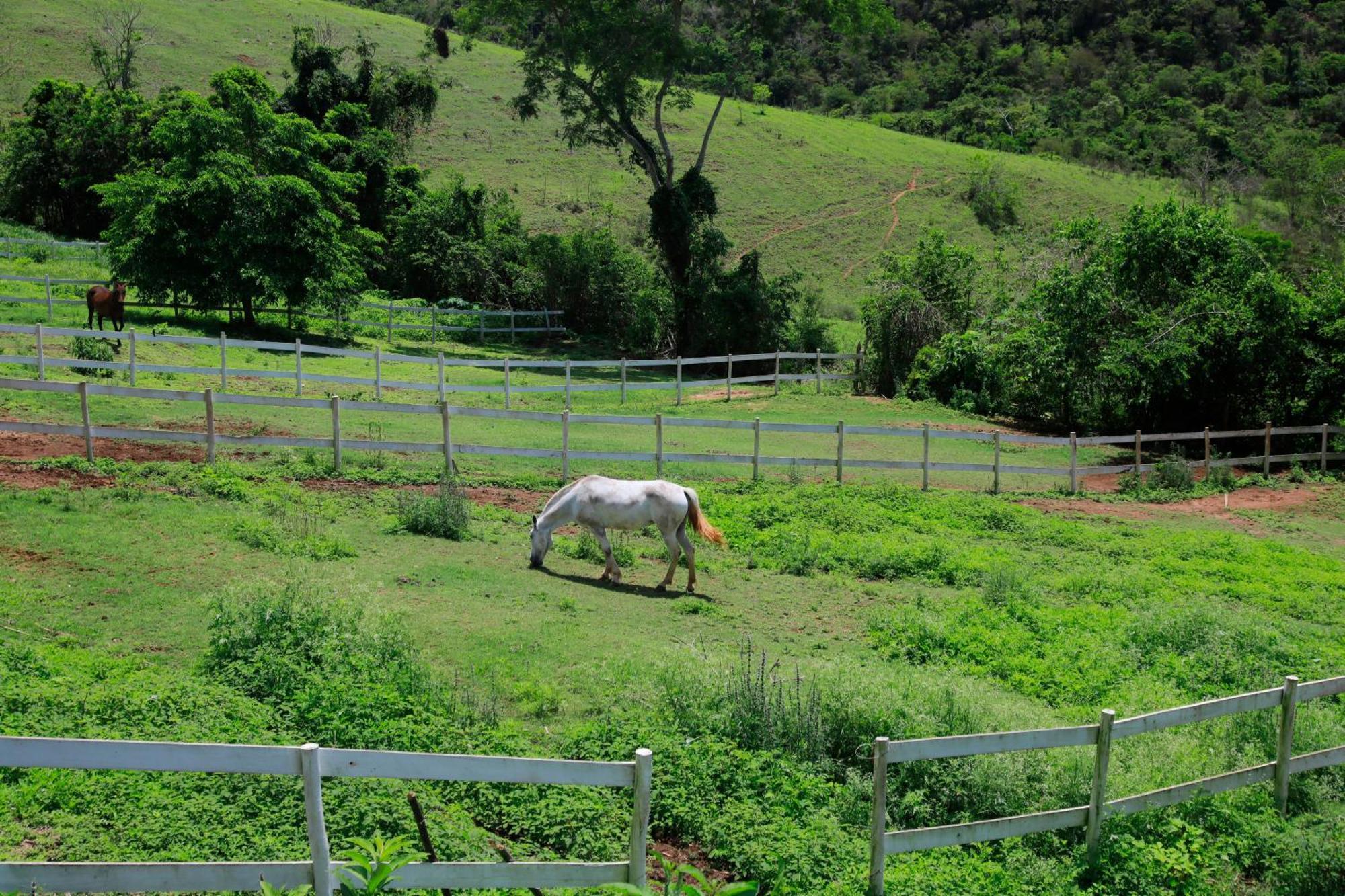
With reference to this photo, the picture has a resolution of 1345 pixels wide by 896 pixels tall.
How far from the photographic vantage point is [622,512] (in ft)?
45.3

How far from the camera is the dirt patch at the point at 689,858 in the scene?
6922 millimetres

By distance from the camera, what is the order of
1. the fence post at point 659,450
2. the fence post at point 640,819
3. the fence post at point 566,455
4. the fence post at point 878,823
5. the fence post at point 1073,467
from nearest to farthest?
the fence post at point 640,819 < the fence post at point 878,823 < the fence post at point 566,455 < the fence post at point 659,450 < the fence post at point 1073,467

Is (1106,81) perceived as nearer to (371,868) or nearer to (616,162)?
(616,162)

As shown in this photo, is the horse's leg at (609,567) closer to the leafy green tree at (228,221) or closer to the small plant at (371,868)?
the small plant at (371,868)

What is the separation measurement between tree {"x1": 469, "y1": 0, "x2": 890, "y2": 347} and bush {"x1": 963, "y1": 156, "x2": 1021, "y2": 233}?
2463 cm

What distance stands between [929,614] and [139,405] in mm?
14118

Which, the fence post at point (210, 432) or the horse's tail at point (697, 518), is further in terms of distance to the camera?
the fence post at point (210, 432)

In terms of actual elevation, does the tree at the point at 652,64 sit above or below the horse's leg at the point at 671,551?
above

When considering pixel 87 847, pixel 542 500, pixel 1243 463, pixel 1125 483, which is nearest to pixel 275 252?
pixel 542 500

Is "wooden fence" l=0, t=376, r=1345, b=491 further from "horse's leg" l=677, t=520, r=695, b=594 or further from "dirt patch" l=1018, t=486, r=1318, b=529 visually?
"horse's leg" l=677, t=520, r=695, b=594

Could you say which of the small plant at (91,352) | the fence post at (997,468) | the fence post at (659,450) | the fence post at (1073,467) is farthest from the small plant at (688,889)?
the small plant at (91,352)

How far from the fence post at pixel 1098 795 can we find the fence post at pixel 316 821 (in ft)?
15.8

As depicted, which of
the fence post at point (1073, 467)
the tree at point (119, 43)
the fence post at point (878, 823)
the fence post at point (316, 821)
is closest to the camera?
the fence post at point (316, 821)

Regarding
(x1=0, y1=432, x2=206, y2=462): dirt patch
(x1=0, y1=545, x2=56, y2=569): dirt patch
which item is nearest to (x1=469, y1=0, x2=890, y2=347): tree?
(x1=0, y1=432, x2=206, y2=462): dirt patch
